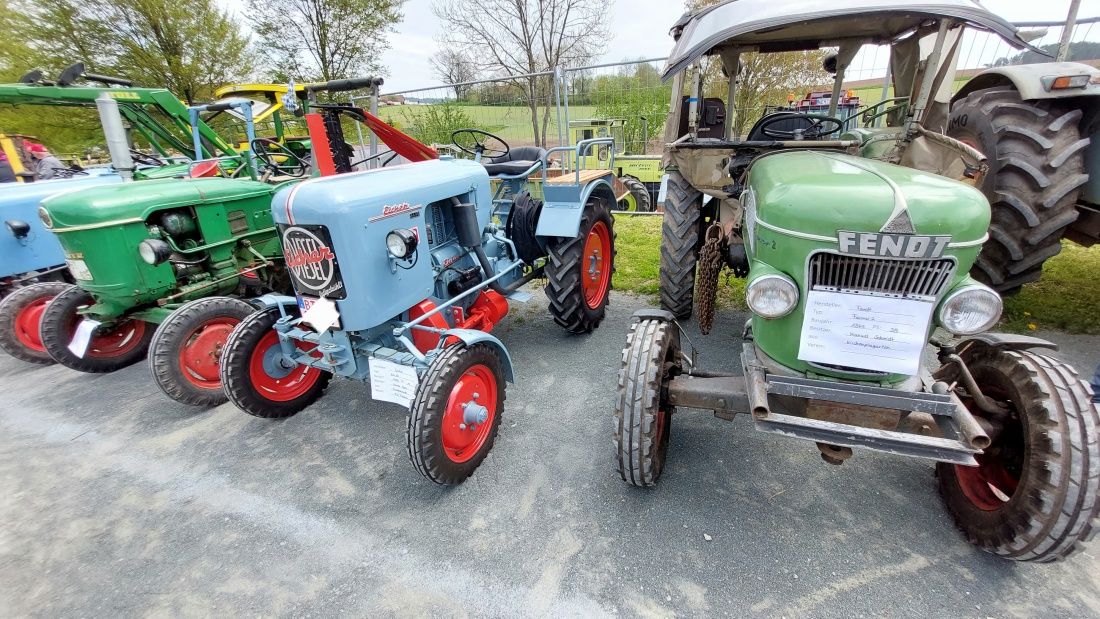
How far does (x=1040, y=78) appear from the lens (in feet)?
9.55

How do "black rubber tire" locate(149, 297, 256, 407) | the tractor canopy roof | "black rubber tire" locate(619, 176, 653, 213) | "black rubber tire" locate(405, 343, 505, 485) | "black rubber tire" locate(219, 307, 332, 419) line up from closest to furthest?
"black rubber tire" locate(405, 343, 505, 485) < the tractor canopy roof < "black rubber tire" locate(219, 307, 332, 419) < "black rubber tire" locate(149, 297, 256, 407) < "black rubber tire" locate(619, 176, 653, 213)

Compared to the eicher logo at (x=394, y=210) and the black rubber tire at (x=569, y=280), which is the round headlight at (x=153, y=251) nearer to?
the eicher logo at (x=394, y=210)

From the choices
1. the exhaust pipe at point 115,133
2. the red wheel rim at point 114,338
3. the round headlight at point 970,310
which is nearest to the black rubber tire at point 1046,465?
the round headlight at point 970,310

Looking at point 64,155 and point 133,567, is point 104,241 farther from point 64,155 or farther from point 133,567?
point 64,155

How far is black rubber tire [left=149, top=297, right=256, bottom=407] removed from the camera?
289 cm

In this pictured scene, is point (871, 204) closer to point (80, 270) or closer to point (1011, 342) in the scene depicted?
point (1011, 342)

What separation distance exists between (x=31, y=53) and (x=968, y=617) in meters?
18.3

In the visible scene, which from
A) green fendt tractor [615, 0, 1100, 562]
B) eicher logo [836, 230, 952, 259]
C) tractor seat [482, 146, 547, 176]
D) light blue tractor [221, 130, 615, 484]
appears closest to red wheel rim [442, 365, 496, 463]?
light blue tractor [221, 130, 615, 484]

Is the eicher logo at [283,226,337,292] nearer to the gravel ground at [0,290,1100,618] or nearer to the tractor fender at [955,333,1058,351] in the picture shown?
the gravel ground at [0,290,1100,618]

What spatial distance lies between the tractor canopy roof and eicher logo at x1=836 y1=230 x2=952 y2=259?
1.32 metres

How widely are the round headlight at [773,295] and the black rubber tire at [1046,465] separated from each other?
32.7 inches

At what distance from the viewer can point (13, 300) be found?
12.5 feet

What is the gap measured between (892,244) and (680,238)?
6.36 feet

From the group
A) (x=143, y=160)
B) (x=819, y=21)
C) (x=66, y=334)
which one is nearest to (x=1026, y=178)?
(x=819, y=21)
